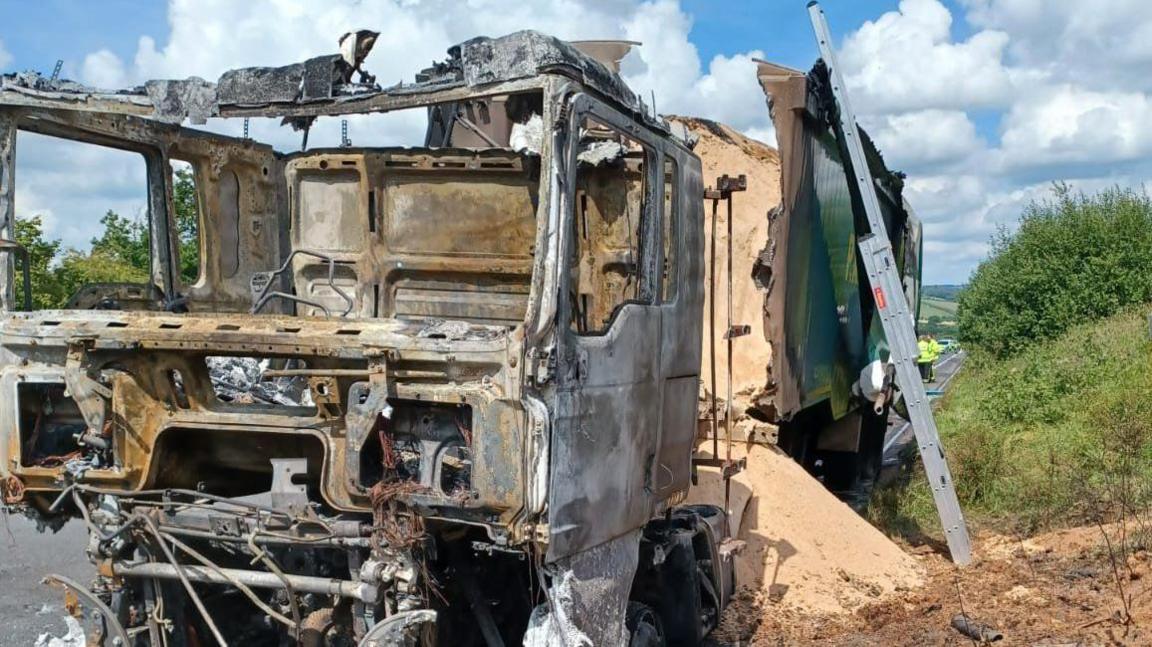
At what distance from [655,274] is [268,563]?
70.7 inches

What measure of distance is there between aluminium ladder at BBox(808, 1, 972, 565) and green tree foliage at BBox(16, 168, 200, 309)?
4.35 metres

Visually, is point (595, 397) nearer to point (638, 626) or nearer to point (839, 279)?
point (638, 626)

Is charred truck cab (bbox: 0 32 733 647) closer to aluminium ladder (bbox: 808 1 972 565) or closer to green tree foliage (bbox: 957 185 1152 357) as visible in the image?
aluminium ladder (bbox: 808 1 972 565)

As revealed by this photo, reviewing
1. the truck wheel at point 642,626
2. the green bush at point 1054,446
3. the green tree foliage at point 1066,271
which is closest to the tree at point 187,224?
the truck wheel at point 642,626

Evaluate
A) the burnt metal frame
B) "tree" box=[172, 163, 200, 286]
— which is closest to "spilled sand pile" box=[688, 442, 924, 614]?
the burnt metal frame

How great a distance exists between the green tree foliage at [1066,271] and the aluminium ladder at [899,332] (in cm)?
1321

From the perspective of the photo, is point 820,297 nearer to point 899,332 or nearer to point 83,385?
point 899,332

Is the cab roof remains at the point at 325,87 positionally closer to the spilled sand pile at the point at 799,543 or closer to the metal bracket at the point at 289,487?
the metal bracket at the point at 289,487

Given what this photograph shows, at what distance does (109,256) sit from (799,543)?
13312mm

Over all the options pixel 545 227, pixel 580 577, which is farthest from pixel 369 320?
pixel 580 577

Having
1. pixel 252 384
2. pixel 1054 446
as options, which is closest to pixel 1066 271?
pixel 1054 446

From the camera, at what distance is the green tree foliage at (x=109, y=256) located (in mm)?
5184

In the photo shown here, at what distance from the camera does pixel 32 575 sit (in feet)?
23.8

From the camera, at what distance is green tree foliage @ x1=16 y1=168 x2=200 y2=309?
204 inches
